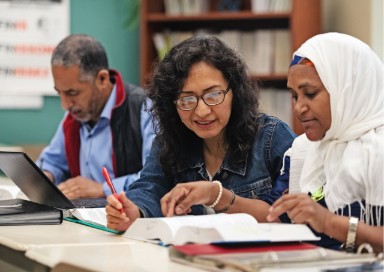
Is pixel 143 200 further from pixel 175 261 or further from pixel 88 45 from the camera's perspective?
pixel 88 45

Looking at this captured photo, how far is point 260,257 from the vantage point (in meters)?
1.56

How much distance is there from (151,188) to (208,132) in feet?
0.86

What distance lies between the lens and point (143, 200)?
2375 mm

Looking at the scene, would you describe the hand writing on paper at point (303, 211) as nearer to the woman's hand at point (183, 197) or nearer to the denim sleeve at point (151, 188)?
the woman's hand at point (183, 197)

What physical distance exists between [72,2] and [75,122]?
5.87 ft

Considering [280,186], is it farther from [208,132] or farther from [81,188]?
[81,188]

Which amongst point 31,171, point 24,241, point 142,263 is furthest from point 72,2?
point 142,263

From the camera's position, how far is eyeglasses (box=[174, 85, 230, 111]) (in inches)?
93.3

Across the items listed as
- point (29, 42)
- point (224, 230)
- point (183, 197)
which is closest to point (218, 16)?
point (29, 42)

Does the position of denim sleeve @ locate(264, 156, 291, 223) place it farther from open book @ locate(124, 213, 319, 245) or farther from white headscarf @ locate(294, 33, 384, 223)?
open book @ locate(124, 213, 319, 245)

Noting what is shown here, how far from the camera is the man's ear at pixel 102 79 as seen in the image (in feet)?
11.5

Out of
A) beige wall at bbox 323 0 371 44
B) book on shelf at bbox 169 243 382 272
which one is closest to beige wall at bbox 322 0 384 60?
beige wall at bbox 323 0 371 44

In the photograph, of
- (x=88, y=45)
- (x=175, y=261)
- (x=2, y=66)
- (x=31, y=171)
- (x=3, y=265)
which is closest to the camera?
(x=175, y=261)

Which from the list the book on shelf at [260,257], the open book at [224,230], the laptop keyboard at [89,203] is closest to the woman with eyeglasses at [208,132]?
the laptop keyboard at [89,203]
